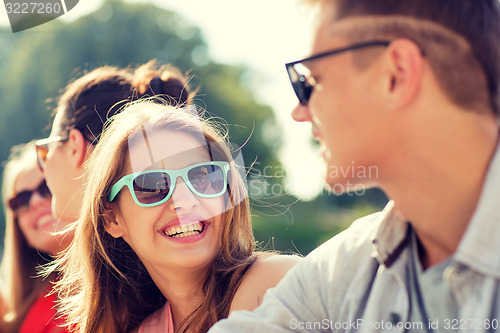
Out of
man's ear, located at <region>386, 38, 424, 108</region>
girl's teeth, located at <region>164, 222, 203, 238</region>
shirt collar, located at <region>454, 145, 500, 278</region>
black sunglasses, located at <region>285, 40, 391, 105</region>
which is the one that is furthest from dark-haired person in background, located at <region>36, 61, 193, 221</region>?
shirt collar, located at <region>454, 145, 500, 278</region>

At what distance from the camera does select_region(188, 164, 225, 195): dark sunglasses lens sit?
2908 mm

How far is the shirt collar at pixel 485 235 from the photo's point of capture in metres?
1.74

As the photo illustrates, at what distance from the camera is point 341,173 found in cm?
205

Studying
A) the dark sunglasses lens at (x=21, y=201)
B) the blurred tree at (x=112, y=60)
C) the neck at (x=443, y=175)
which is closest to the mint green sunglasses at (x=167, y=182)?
the neck at (x=443, y=175)

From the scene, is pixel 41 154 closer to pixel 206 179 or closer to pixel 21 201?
pixel 21 201

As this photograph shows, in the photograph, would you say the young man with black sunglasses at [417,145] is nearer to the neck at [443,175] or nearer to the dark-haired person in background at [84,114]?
the neck at [443,175]

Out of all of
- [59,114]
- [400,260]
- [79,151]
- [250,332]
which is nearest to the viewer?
[400,260]

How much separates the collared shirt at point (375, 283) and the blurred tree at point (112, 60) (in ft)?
90.8

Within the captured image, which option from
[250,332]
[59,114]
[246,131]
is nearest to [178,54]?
[246,131]

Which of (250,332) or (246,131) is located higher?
(250,332)

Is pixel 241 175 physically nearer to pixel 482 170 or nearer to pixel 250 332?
pixel 250 332

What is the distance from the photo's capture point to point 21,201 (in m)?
4.55

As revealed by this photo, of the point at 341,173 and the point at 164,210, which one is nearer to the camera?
the point at 341,173

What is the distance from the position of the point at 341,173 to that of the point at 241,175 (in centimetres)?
124
